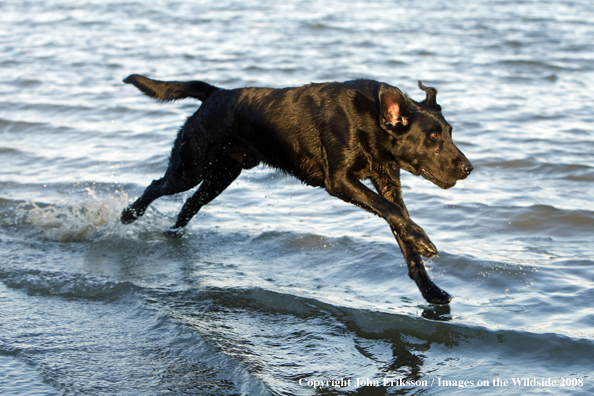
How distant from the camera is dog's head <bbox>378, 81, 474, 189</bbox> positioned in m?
4.11

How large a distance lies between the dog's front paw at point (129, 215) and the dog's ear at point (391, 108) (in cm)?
264

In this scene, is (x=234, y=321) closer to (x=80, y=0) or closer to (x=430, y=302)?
(x=430, y=302)

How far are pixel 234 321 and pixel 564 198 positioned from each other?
3.91 meters

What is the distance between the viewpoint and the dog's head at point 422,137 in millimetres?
4105

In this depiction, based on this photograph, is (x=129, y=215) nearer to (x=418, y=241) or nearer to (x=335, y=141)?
(x=335, y=141)

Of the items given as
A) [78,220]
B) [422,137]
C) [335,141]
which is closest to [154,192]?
[78,220]

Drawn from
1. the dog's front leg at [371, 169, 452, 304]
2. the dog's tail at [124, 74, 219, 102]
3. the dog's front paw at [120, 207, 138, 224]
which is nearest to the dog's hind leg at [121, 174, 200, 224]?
the dog's front paw at [120, 207, 138, 224]

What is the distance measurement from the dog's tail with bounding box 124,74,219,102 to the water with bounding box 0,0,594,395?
4.27 ft

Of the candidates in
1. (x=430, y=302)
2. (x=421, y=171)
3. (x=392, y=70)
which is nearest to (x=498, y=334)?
(x=430, y=302)

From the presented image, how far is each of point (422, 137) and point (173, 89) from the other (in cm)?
230

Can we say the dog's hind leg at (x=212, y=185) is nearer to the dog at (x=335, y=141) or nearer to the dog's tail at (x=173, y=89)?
the dog at (x=335, y=141)

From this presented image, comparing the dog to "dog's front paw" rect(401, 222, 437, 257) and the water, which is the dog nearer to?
"dog's front paw" rect(401, 222, 437, 257)

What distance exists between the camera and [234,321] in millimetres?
4176

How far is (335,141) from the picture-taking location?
441cm
